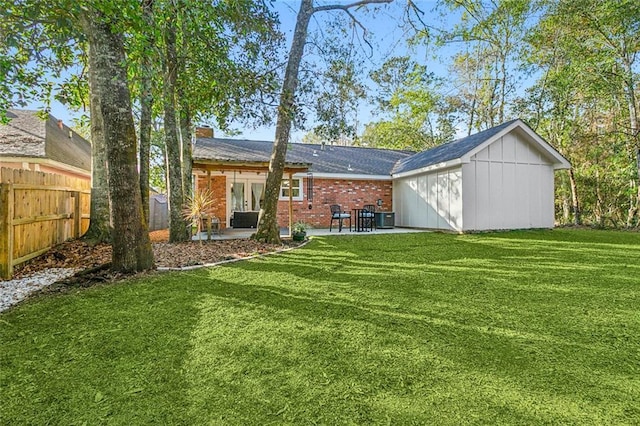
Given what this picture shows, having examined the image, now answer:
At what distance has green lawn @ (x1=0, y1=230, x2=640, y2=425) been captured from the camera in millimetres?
1791

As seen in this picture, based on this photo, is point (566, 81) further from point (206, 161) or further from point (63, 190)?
point (63, 190)

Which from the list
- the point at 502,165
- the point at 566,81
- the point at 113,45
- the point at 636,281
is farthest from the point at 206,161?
the point at 566,81

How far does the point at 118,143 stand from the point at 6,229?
2029 mm

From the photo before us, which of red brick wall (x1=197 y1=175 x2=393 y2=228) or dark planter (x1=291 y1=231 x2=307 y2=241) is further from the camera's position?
red brick wall (x1=197 y1=175 x2=393 y2=228)

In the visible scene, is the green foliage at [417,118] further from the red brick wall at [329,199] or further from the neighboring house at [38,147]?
the neighboring house at [38,147]

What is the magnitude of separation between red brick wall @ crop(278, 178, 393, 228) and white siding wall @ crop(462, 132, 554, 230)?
4.58 meters

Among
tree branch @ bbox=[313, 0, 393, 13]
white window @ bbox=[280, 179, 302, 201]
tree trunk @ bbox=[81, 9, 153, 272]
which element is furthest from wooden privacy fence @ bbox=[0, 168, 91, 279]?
tree branch @ bbox=[313, 0, 393, 13]

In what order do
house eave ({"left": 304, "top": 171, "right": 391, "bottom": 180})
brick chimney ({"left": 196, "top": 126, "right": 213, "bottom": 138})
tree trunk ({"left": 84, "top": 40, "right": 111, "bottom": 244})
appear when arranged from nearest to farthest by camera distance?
tree trunk ({"left": 84, "top": 40, "right": 111, "bottom": 244}) → house eave ({"left": 304, "top": 171, "right": 391, "bottom": 180}) → brick chimney ({"left": 196, "top": 126, "right": 213, "bottom": 138})

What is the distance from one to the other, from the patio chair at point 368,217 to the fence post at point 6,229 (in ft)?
32.9

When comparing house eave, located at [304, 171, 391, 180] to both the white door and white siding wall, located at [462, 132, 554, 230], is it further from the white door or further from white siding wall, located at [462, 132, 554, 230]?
white siding wall, located at [462, 132, 554, 230]

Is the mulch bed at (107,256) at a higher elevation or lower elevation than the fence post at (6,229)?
lower

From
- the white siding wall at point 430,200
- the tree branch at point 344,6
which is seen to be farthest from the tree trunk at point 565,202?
the tree branch at point 344,6

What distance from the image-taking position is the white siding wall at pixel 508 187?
37.3ft

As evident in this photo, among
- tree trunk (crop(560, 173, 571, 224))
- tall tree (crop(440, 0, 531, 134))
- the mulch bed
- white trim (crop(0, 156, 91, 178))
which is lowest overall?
the mulch bed
